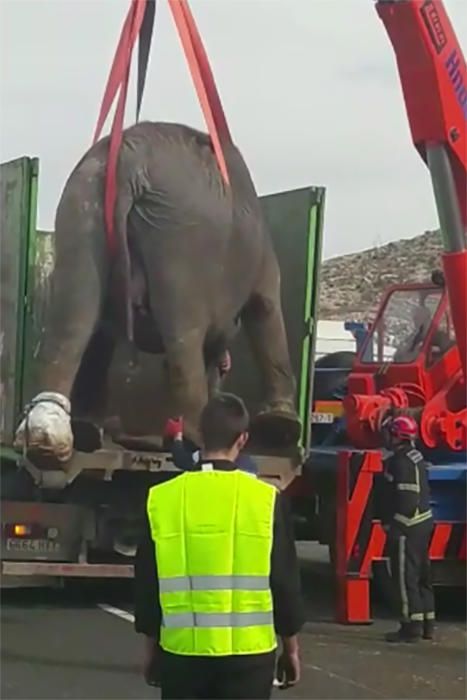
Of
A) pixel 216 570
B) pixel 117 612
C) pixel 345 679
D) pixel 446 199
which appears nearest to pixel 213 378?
pixel 117 612

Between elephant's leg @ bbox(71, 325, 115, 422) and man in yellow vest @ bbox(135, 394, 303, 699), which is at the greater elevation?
elephant's leg @ bbox(71, 325, 115, 422)

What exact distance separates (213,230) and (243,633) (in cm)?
474

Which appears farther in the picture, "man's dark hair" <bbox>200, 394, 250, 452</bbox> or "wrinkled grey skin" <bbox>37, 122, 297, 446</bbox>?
"wrinkled grey skin" <bbox>37, 122, 297, 446</bbox>

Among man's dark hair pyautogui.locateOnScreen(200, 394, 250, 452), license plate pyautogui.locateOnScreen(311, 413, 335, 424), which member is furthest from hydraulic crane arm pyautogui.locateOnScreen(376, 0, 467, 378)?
license plate pyautogui.locateOnScreen(311, 413, 335, 424)

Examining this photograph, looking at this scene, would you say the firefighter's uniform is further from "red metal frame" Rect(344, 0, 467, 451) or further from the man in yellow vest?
the man in yellow vest

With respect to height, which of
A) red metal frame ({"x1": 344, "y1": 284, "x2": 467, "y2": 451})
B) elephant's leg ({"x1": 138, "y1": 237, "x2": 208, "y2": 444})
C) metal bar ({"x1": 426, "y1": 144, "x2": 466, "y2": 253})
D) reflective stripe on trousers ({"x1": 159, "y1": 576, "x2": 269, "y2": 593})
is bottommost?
reflective stripe on trousers ({"x1": 159, "y1": 576, "x2": 269, "y2": 593})

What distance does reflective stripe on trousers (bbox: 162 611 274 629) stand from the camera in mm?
3988

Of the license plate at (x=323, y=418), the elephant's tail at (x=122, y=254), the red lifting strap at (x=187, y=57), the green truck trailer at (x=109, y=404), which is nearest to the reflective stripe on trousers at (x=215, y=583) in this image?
the red lifting strap at (x=187, y=57)

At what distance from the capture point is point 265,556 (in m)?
4.04

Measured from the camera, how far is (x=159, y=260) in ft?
27.4

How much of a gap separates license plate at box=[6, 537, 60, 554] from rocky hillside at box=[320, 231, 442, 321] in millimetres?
13003

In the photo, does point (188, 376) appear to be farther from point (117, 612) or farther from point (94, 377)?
point (117, 612)

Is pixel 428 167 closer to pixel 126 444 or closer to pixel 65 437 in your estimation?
pixel 65 437

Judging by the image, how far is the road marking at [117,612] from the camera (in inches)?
362
